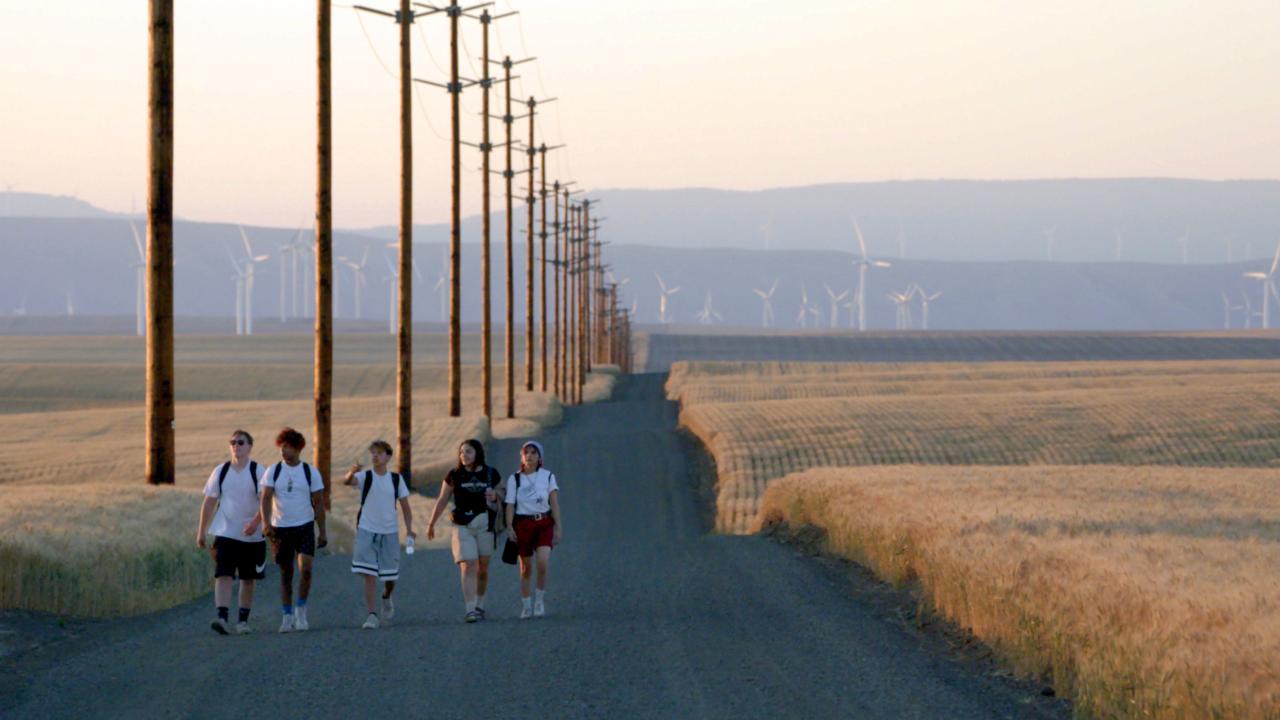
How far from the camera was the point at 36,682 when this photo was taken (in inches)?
533

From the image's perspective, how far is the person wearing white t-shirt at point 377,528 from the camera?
683 inches

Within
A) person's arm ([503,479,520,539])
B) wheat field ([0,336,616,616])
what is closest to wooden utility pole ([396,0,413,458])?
wheat field ([0,336,616,616])

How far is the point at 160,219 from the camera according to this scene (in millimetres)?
23859

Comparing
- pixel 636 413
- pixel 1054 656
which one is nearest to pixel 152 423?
pixel 1054 656

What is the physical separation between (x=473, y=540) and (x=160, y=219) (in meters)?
8.90

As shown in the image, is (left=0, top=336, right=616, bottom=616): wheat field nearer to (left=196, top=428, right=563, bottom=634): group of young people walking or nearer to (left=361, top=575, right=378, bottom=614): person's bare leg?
(left=196, top=428, right=563, bottom=634): group of young people walking

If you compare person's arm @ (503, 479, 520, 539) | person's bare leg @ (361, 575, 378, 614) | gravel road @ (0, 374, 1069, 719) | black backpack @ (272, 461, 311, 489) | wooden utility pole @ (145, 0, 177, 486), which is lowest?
gravel road @ (0, 374, 1069, 719)

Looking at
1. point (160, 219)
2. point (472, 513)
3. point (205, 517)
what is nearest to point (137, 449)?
point (160, 219)

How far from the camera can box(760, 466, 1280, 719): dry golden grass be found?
10.2 m

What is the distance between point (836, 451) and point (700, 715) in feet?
130

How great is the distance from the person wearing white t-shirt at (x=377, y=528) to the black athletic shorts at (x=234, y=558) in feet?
3.46

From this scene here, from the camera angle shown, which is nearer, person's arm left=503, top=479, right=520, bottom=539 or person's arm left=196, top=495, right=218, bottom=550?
person's arm left=196, top=495, right=218, bottom=550

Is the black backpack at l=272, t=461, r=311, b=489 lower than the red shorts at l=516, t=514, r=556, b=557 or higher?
higher

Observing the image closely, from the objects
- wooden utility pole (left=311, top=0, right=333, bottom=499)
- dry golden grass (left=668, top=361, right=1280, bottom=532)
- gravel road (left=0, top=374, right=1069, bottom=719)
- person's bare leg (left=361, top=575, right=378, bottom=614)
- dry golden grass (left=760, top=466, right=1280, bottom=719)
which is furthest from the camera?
dry golden grass (left=668, top=361, right=1280, bottom=532)
